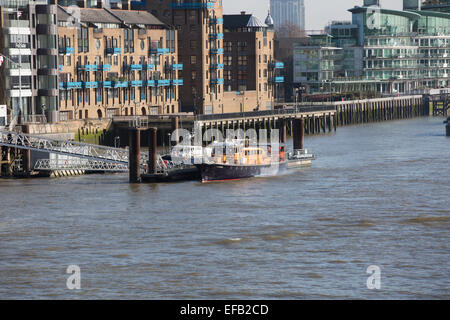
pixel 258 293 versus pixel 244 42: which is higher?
pixel 244 42

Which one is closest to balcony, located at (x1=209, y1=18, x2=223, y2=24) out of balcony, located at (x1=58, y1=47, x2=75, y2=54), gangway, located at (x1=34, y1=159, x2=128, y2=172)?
balcony, located at (x1=58, y1=47, x2=75, y2=54)

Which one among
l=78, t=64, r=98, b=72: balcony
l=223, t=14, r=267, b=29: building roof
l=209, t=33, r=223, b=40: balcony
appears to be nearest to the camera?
l=78, t=64, r=98, b=72: balcony

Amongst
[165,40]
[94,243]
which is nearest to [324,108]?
[165,40]

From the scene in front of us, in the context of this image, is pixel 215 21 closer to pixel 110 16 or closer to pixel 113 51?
pixel 110 16

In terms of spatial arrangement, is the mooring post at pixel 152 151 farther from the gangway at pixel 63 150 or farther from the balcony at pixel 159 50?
the balcony at pixel 159 50

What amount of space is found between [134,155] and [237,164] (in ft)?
30.4

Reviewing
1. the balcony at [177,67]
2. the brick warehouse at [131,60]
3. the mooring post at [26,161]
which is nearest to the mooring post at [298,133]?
the mooring post at [26,161]

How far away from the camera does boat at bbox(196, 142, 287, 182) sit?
85.6 meters

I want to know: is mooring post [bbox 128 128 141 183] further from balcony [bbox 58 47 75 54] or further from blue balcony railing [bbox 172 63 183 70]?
blue balcony railing [bbox 172 63 183 70]

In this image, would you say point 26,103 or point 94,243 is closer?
point 94,243

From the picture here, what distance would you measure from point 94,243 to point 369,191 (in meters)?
26.5

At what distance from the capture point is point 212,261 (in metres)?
54.1

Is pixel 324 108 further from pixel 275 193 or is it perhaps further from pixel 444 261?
pixel 444 261

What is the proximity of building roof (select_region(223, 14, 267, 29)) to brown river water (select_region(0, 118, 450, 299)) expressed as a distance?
299ft
